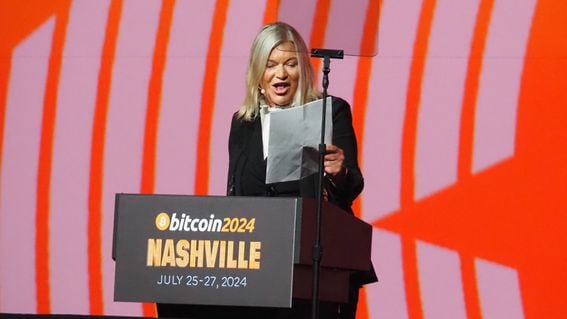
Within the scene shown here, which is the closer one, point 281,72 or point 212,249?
point 212,249

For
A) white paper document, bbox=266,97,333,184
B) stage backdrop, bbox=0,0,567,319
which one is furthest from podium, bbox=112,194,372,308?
stage backdrop, bbox=0,0,567,319

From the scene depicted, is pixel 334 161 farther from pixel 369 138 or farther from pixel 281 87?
pixel 369 138

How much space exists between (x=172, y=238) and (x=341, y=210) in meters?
0.36

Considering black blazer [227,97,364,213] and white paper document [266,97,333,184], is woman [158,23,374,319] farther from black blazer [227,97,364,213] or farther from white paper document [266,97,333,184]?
white paper document [266,97,333,184]

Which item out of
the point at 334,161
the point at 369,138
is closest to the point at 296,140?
the point at 334,161

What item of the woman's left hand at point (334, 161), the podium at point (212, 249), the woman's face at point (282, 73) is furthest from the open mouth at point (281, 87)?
the podium at point (212, 249)

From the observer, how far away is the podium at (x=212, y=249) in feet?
6.86

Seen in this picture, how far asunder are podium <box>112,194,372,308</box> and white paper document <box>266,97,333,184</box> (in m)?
0.13

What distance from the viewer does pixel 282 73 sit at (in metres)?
2.58

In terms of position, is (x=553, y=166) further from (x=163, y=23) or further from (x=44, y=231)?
(x=44, y=231)

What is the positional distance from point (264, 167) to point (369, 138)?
5.03 feet

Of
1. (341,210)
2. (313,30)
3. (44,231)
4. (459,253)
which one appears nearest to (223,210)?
(341,210)

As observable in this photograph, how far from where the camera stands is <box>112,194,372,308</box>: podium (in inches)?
82.4

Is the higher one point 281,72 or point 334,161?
point 281,72
